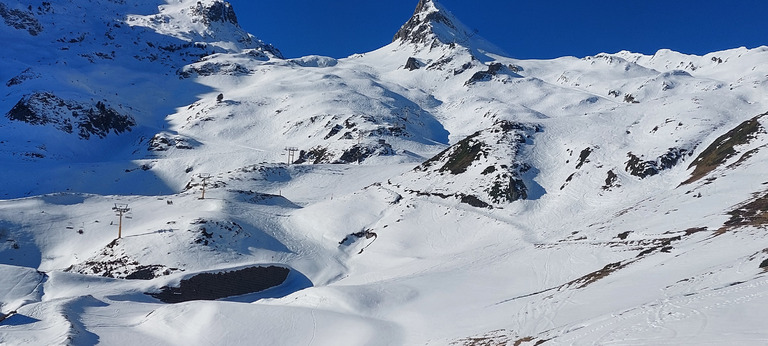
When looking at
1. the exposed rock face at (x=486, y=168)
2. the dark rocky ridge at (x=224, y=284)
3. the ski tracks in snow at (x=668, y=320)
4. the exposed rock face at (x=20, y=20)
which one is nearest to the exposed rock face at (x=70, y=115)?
the exposed rock face at (x=20, y=20)

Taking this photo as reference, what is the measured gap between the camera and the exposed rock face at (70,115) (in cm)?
9950

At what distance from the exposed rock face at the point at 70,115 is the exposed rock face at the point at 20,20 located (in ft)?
246

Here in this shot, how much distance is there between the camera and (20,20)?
163250mm

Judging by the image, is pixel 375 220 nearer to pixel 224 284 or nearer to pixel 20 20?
pixel 224 284

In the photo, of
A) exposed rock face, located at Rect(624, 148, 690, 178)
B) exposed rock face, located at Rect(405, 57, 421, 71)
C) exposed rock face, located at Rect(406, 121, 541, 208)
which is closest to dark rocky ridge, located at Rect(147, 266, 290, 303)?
exposed rock face, located at Rect(406, 121, 541, 208)

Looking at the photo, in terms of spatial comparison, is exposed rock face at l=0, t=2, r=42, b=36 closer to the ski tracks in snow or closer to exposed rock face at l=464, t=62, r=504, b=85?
exposed rock face at l=464, t=62, r=504, b=85

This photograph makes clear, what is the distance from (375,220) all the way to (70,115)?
274ft

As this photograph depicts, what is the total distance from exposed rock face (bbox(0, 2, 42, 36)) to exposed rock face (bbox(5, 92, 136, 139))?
74.9 m

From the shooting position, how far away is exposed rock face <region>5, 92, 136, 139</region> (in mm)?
99500

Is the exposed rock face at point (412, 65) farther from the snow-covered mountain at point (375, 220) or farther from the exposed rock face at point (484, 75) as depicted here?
the snow-covered mountain at point (375, 220)

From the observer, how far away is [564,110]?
12950cm

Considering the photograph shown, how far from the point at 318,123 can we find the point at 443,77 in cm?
6524

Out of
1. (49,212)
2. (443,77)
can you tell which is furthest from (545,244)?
(443,77)

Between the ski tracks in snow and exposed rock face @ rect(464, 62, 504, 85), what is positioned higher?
exposed rock face @ rect(464, 62, 504, 85)
